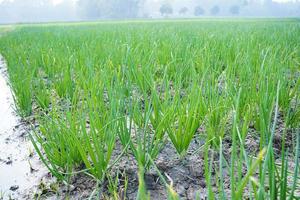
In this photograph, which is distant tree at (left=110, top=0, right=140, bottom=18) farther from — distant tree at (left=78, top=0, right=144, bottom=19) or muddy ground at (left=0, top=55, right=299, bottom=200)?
muddy ground at (left=0, top=55, right=299, bottom=200)

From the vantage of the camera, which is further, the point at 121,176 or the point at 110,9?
the point at 110,9

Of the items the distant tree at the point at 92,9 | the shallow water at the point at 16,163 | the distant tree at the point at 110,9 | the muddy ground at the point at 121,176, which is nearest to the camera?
the muddy ground at the point at 121,176

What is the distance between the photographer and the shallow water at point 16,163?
122 centimetres

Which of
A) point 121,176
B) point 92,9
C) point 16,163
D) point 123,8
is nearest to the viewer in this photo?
point 121,176

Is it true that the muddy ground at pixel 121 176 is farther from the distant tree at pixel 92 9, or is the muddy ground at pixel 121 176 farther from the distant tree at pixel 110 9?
the distant tree at pixel 92 9

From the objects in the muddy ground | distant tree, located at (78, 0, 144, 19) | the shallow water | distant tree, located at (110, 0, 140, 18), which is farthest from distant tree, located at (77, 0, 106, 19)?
the muddy ground

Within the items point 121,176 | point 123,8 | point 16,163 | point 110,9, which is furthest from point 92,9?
point 121,176

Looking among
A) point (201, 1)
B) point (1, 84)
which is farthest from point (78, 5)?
point (1, 84)

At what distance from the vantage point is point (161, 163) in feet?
4.07

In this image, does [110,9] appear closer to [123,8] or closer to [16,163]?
[123,8]

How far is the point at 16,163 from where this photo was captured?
1.44 metres

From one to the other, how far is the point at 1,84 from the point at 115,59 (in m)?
1.63

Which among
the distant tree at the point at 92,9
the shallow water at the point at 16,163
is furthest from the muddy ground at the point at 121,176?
the distant tree at the point at 92,9

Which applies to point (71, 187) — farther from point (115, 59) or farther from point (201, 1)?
point (201, 1)
